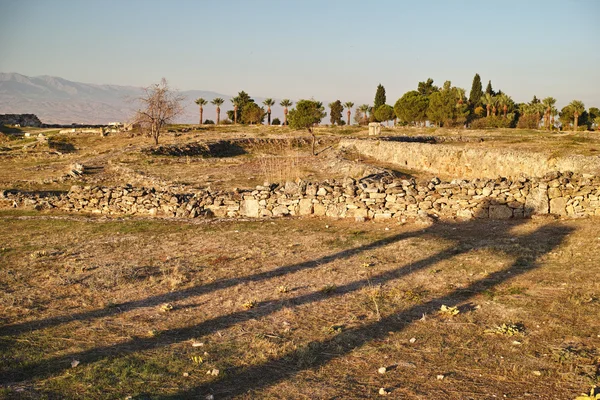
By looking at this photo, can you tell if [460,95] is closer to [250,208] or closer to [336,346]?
[250,208]

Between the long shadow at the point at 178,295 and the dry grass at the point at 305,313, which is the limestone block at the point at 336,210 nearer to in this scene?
the dry grass at the point at 305,313

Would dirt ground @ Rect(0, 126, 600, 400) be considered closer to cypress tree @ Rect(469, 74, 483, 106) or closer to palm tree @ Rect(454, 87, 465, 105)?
palm tree @ Rect(454, 87, 465, 105)

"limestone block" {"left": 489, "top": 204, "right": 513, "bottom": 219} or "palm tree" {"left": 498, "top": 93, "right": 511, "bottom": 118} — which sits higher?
"palm tree" {"left": 498, "top": 93, "right": 511, "bottom": 118}

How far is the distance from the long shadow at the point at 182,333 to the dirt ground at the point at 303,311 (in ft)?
0.12

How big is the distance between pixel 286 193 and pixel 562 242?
375 inches

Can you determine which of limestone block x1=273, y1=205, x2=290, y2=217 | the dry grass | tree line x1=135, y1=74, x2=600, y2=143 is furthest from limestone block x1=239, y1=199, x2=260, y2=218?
tree line x1=135, y1=74, x2=600, y2=143

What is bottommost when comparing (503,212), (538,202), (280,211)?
(280,211)

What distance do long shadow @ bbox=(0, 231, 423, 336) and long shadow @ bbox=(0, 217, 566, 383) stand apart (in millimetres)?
1543

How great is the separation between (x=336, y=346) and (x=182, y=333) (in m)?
2.66

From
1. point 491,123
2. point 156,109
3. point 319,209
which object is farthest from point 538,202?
point 491,123

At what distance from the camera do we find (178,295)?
33.3 ft

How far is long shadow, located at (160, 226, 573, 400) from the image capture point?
6375mm

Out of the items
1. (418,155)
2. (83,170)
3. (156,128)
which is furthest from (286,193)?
(156,128)

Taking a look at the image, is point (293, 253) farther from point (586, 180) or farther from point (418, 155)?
point (418, 155)
